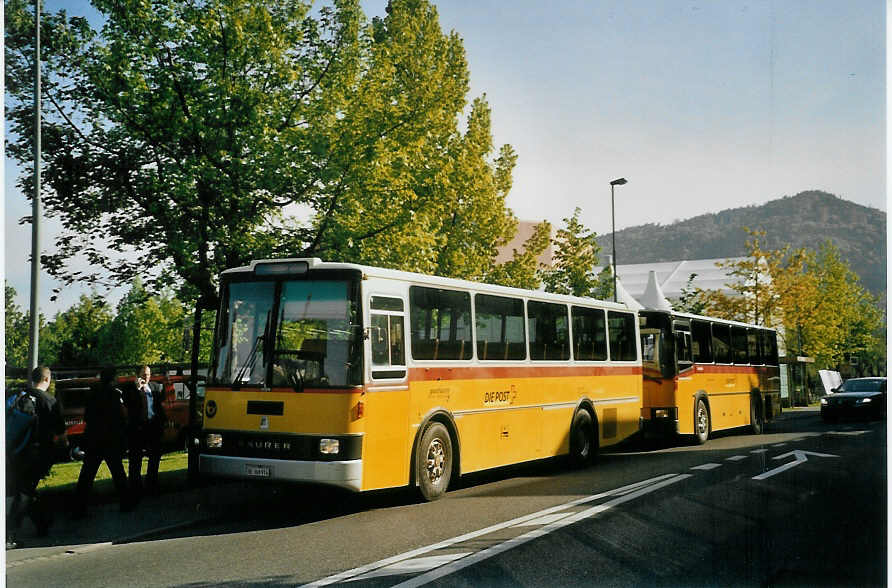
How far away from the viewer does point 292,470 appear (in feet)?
31.8

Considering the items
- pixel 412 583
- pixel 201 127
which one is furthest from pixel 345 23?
pixel 412 583

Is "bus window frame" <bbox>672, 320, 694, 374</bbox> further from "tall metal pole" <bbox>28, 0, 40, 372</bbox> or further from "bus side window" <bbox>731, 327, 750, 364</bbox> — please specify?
"tall metal pole" <bbox>28, 0, 40, 372</bbox>

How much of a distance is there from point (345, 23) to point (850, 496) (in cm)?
1206

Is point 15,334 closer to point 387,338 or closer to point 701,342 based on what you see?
point 387,338

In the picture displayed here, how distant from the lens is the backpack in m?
8.59

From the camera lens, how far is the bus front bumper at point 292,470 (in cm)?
955

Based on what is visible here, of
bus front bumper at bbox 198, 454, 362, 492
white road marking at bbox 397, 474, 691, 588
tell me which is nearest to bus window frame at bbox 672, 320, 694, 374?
white road marking at bbox 397, 474, 691, 588

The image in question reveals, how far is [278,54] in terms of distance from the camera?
16219 millimetres

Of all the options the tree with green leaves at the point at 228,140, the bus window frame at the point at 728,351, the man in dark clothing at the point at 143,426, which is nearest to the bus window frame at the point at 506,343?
the tree with green leaves at the point at 228,140

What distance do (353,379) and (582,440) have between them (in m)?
6.71

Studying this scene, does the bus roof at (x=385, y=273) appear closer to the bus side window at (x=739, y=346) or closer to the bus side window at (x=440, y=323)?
the bus side window at (x=440, y=323)

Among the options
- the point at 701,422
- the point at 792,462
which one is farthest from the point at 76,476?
the point at 701,422

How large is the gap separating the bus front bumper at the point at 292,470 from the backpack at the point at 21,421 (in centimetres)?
215

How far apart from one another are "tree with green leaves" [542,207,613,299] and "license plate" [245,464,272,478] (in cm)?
1740
